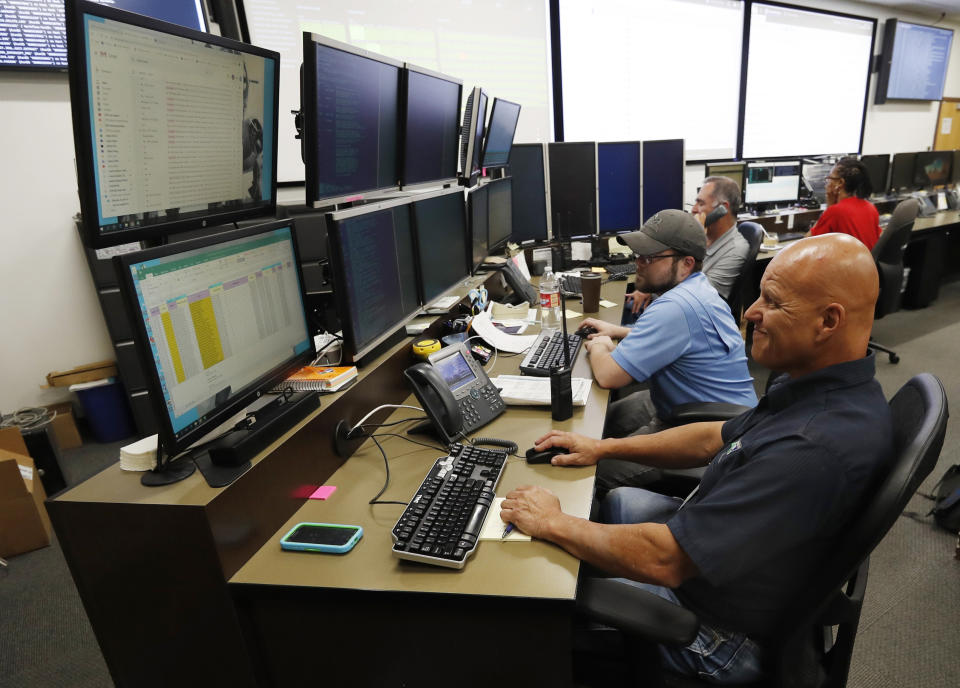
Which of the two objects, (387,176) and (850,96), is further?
(850,96)

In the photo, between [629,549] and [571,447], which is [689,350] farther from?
[629,549]

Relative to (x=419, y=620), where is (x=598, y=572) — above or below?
below

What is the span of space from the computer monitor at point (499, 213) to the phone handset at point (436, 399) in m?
1.55

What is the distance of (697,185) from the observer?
508cm

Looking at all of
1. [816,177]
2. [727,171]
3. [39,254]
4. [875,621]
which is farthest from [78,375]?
[816,177]

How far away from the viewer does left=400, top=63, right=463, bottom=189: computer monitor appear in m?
1.80

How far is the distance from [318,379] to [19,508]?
1857 mm

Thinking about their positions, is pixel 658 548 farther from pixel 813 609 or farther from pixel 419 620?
pixel 419 620

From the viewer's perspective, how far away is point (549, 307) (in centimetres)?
257

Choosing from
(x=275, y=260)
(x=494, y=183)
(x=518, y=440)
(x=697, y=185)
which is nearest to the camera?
(x=275, y=260)

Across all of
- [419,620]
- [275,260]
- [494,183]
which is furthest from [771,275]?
[494,183]

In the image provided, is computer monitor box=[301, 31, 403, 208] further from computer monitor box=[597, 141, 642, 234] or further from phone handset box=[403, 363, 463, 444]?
computer monitor box=[597, 141, 642, 234]

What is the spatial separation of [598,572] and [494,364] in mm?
869

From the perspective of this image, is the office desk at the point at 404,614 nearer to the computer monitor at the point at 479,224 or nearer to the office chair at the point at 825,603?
the office chair at the point at 825,603
